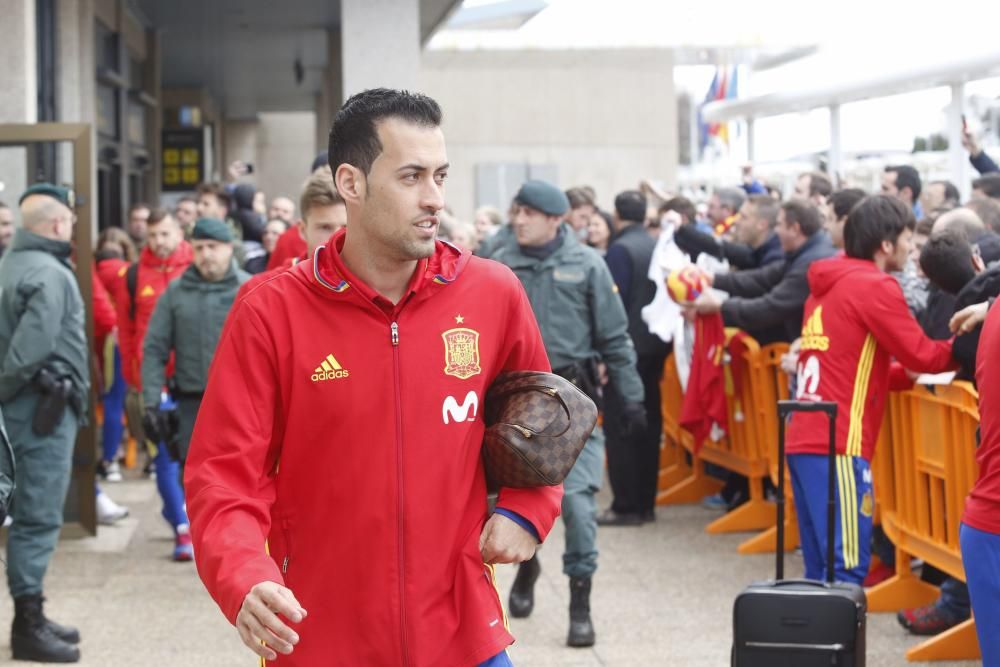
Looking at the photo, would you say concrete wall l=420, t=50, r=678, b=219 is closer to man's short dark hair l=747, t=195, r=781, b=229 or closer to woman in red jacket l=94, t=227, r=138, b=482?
woman in red jacket l=94, t=227, r=138, b=482

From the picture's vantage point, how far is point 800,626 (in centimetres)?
527

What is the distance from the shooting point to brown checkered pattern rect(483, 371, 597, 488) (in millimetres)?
3498

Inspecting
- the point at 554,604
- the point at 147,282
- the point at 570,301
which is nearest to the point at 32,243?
the point at 570,301

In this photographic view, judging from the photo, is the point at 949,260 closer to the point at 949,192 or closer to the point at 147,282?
the point at 949,192

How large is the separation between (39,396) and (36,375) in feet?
0.33

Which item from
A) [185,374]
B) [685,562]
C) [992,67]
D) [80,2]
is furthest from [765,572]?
[80,2]

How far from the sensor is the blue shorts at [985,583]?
15.3 feet

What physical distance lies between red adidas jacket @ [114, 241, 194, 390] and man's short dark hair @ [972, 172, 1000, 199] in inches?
207

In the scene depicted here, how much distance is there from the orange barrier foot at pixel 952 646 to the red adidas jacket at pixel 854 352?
34.9 inches

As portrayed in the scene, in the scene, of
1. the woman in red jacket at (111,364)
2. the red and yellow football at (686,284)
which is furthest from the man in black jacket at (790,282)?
the woman in red jacket at (111,364)

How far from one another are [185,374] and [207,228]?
83 cm

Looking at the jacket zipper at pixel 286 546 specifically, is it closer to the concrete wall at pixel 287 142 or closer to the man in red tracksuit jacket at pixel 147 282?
the man in red tracksuit jacket at pixel 147 282

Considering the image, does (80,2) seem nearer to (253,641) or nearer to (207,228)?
(207,228)

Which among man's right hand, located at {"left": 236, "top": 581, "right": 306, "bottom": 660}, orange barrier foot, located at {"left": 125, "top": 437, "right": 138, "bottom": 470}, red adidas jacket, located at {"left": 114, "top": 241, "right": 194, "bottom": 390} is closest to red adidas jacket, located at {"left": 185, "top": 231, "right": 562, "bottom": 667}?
man's right hand, located at {"left": 236, "top": 581, "right": 306, "bottom": 660}
